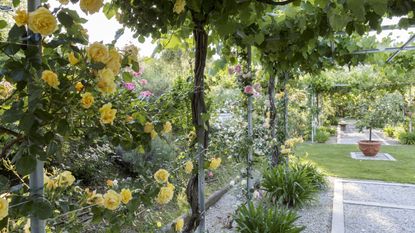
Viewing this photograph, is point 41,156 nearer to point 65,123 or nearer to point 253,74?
point 65,123

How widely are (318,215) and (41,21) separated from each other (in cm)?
398

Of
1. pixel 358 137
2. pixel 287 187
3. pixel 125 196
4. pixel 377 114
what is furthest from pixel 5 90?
pixel 358 137

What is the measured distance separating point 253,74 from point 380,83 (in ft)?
31.9

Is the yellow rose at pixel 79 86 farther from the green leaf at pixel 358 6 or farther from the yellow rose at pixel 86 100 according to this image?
the green leaf at pixel 358 6

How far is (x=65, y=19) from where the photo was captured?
0.76m

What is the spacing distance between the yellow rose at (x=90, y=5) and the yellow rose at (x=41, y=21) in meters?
0.12

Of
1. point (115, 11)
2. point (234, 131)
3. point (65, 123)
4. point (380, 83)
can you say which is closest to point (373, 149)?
point (380, 83)

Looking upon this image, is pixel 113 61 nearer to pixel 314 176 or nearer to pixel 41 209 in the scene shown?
pixel 41 209

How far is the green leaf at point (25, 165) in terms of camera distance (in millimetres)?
698

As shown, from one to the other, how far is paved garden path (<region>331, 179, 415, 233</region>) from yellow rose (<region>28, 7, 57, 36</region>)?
351 cm

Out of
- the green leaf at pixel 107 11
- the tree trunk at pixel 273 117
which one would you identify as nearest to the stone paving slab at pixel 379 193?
the tree trunk at pixel 273 117

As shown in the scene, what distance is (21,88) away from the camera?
0.74 m

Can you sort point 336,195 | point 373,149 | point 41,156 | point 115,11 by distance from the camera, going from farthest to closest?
point 373,149, point 336,195, point 115,11, point 41,156

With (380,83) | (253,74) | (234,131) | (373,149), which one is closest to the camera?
(253,74)
